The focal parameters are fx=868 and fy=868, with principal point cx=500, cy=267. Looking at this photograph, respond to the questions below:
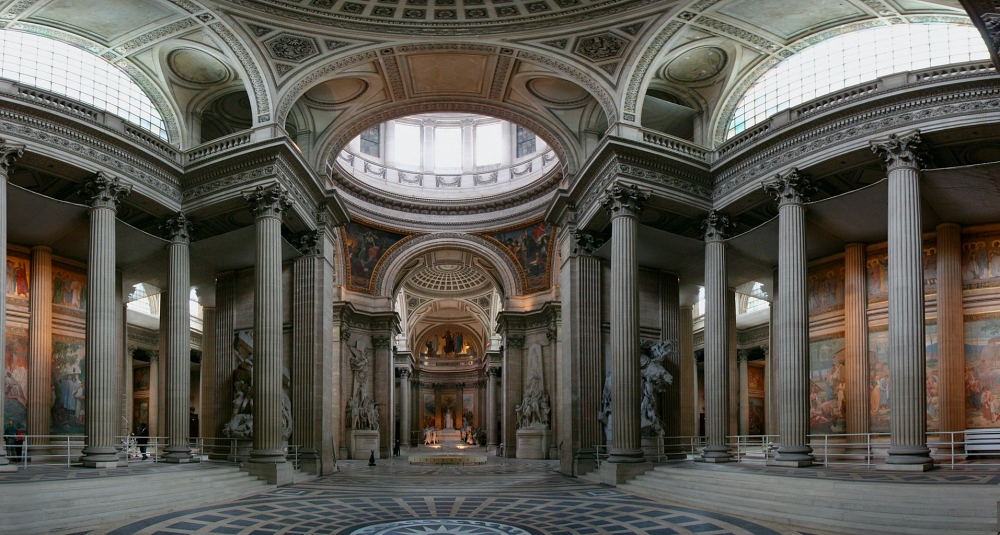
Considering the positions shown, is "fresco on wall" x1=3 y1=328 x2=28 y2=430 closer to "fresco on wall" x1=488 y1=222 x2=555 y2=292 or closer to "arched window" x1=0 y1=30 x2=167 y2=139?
"arched window" x1=0 y1=30 x2=167 y2=139

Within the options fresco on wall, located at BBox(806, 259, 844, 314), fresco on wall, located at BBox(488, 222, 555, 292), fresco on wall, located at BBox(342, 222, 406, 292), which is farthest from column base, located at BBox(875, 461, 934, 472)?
fresco on wall, located at BBox(342, 222, 406, 292)

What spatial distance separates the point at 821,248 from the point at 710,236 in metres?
4.11

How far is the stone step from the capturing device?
14.3 metres

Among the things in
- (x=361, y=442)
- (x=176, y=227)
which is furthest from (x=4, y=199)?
(x=361, y=442)

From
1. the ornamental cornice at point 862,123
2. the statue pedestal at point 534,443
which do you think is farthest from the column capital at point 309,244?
the statue pedestal at point 534,443

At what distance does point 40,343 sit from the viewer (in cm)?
2736

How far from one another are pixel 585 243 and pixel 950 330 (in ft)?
37.2

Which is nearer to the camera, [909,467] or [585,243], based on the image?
[909,467]

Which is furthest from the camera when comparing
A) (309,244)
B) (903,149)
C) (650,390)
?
(309,244)

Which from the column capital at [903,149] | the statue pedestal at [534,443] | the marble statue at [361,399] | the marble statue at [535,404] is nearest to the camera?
the column capital at [903,149]

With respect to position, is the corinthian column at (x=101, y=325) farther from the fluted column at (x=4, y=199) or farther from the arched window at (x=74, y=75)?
the arched window at (x=74, y=75)

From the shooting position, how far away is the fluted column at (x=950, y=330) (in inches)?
955

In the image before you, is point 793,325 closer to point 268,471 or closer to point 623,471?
point 623,471

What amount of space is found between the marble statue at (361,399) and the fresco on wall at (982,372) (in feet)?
98.3
